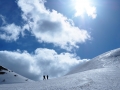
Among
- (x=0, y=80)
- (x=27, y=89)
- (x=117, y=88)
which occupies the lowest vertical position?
(x=117, y=88)

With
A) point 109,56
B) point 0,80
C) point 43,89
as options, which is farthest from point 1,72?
point 43,89

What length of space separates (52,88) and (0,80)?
71268mm

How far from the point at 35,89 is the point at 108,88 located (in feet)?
8.08

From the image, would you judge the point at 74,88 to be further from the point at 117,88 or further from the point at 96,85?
the point at 117,88

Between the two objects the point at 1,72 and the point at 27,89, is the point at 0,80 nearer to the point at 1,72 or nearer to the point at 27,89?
the point at 1,72

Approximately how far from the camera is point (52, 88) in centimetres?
532

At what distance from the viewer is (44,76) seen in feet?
142

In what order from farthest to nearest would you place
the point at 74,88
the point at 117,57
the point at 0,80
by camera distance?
the point at 0,80 < the point at 117,57 < the point at 74,88

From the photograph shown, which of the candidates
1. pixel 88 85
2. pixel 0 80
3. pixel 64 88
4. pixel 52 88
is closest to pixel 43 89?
pixel 52 88

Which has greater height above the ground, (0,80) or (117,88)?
(0,80)

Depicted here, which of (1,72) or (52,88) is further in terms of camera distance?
(1,72)

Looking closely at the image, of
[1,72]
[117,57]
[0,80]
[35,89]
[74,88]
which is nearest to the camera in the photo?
[74,88]

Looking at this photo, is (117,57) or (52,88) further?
(117,57)

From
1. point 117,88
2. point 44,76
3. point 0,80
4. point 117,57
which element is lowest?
point 117,88
